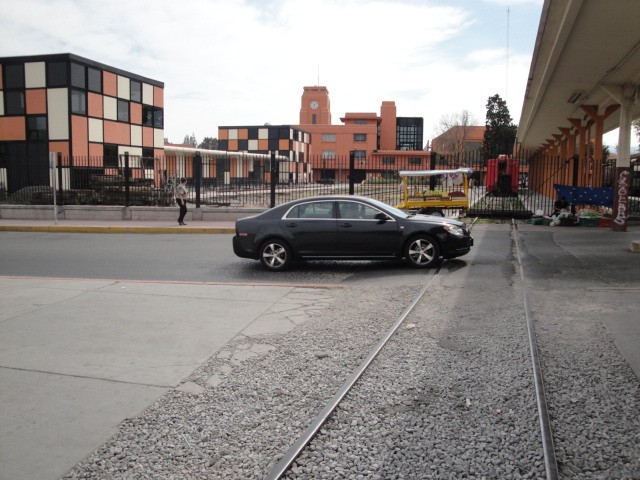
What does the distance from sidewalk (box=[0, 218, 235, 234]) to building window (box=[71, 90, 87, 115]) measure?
10192 millimetres

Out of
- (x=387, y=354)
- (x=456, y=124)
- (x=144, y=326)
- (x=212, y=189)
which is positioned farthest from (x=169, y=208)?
(x=456, y=124)

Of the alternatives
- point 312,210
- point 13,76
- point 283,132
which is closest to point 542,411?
point 312,210

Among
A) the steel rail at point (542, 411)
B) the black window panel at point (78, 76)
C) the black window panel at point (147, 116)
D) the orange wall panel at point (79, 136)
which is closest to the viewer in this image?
the steel rail at point (542, 411)

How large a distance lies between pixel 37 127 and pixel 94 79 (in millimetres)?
3879

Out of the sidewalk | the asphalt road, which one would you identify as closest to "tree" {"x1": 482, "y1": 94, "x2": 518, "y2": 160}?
the sidewalk

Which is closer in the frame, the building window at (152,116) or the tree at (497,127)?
the building window at (152,116)

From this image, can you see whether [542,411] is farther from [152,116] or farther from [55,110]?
[152,116]

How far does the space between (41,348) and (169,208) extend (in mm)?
17205

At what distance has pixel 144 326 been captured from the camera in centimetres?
740

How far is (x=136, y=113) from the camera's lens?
36031 mm

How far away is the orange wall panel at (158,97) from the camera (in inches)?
1485

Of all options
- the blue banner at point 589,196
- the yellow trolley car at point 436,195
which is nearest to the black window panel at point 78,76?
the yellow trolley car at point 436,195

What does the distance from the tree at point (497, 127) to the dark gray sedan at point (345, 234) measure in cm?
7335

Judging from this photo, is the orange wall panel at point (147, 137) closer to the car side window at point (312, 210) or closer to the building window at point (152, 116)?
the building window at point (152, 116)
